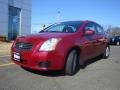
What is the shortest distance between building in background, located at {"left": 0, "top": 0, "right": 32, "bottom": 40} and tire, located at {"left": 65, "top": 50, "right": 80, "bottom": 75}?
1584 cm

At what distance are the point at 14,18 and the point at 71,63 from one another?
768 inches

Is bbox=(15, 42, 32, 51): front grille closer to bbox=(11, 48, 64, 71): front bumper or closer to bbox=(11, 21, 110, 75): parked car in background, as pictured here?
bbox=(11, 21, 110, 75): parked car in background

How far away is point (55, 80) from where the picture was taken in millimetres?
5855

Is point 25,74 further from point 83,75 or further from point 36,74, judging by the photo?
point 83,75

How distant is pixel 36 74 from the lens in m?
6.32

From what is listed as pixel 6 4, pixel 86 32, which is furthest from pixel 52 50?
pixel 6 4

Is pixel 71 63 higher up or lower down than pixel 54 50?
lower down

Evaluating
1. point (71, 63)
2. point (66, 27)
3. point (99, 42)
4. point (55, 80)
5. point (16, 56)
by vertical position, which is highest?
point (66, 27)

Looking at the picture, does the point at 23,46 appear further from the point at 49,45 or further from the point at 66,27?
the point at 66,27

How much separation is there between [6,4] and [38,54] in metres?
18.1

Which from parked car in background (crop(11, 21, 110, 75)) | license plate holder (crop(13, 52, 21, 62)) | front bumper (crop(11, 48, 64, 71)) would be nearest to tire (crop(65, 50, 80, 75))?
parked car in background (crop(11, 21, 110, 75))

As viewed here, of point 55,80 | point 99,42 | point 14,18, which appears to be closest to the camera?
point 55,80

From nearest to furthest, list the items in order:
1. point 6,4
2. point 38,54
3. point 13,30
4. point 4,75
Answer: point 38,54
point 4,75
point 6,4
point 13,30

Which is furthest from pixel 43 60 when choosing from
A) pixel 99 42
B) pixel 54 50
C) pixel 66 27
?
pixel 99 42
